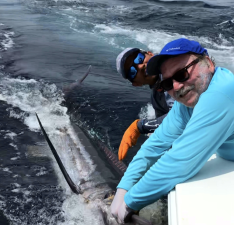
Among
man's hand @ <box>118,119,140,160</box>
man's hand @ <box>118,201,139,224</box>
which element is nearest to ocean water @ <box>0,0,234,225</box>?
man's hand @ <box>118,119,140,160</box>

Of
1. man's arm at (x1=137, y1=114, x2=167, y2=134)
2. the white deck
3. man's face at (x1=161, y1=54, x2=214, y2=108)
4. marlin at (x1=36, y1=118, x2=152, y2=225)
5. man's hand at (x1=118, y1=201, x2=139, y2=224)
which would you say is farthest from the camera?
man's arm at (x1=137, y1=114, x2=167, y2=134)

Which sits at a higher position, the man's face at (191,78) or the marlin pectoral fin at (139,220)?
the man's face at (191,78)

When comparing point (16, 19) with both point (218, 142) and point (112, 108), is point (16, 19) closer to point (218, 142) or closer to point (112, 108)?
point (112, 108)

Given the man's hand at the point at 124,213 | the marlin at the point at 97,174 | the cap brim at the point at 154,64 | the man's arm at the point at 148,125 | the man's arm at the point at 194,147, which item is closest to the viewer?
the man's arm at the point at 194,147

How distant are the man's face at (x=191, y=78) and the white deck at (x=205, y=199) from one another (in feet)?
1.25

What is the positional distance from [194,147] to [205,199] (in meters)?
0.24

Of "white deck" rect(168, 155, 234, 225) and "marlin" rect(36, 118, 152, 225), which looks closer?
"white deck" rect(168, 155, 234, 225)

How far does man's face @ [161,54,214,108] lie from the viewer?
1549mm

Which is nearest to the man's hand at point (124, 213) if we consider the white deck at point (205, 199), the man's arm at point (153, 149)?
the man's arm at point (153, 149)

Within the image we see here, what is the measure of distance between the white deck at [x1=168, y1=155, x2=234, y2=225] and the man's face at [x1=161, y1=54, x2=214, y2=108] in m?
0.38

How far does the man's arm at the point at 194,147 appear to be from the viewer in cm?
142

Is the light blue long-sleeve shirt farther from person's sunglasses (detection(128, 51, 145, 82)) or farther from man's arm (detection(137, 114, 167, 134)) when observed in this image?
man's arm (detection(137, 114, 167, 134))

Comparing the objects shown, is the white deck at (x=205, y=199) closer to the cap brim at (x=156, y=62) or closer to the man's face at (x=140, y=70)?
the cap brim at (x=156, y=62)

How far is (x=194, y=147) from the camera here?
1.47 m
